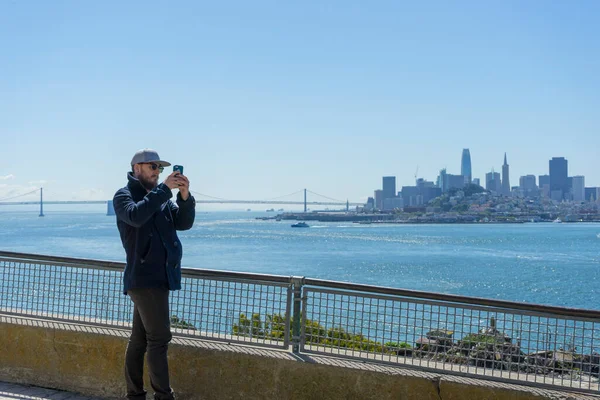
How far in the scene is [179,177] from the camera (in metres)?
3.55

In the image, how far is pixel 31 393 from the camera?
14.4 feet

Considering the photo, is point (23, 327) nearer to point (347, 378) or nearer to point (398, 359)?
point (347, 378)

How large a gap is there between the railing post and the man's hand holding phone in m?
0.99

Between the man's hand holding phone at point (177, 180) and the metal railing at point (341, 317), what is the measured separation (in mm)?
860

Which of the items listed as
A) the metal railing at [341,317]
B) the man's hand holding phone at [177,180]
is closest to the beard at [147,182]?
the man's hand holding phone at [177,180]

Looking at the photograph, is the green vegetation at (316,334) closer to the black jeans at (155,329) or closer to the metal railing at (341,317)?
the metal railing at (341,317)

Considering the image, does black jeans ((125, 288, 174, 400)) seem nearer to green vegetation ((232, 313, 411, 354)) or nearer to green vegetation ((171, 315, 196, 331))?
green vegetation ((171, 315, 196, 331))

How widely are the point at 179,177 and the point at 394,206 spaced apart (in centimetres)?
19873

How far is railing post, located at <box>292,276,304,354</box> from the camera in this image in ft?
13.4

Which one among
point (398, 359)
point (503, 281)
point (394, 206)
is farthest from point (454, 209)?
point (398, 359)

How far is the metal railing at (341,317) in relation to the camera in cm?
367

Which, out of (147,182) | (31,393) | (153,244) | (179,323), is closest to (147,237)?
(153,244)

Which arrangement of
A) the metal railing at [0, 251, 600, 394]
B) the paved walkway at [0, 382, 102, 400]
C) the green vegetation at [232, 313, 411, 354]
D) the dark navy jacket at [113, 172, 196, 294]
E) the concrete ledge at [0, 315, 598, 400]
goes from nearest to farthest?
the dark navy jacket at [113, 172, 196, 294] < the metal railing at [0, 251, 600, 394] < the concrete ledge at [0, 315, 598, 400] < the green vegetation at [232, 313, 411, 354] < the paved walkway at [0, 382, 102, 400]

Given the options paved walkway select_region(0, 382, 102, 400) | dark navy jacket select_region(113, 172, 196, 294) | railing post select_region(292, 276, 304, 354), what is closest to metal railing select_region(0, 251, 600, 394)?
railing post select_region(292, 276, 304, 354)
